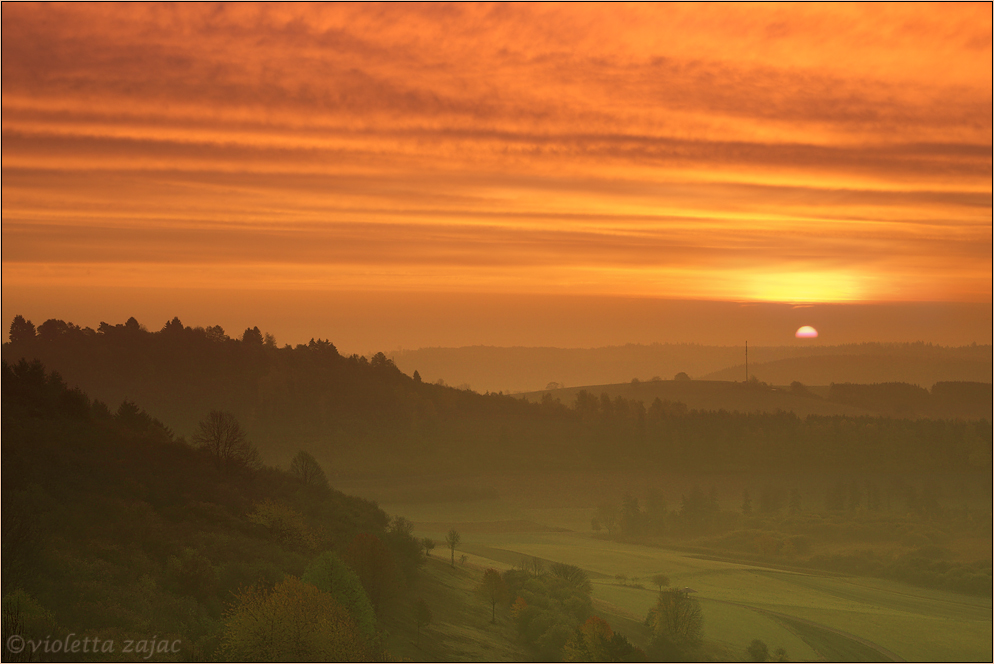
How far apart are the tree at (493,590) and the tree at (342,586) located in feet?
88.2

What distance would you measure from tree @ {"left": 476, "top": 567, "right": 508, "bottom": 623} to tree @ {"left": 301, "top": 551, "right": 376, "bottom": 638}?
26.9 m

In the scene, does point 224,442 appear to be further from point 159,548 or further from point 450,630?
point 159,548

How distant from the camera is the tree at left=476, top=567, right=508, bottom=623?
8338 centimetres

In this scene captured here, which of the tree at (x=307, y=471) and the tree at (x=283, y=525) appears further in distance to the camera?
the tree at (x=307, y=471)

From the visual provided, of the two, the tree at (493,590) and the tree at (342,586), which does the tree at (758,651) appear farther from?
the tree at (342,586)

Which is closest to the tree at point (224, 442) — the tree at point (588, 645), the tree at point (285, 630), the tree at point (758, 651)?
the tree at point (285, 630)

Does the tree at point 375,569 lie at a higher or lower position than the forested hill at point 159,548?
lower

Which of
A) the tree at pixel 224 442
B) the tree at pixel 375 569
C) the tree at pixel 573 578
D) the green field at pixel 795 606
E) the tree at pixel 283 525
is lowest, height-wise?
the green field at pixel 795 606

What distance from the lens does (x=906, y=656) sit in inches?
3900

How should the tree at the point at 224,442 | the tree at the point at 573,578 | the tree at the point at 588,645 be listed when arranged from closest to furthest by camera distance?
1. the tree at the point at 588,645
2. the tree at the point at 224,442
3. the tree at the point at 573,578

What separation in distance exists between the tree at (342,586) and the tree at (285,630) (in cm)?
598

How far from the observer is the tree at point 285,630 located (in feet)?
145

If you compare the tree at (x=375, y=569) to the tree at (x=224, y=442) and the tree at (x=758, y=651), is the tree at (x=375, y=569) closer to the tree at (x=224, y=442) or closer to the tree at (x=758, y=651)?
the tree at (x=224, y=442)

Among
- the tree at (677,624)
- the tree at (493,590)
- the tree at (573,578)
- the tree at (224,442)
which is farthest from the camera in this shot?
the tree at (573,578)
